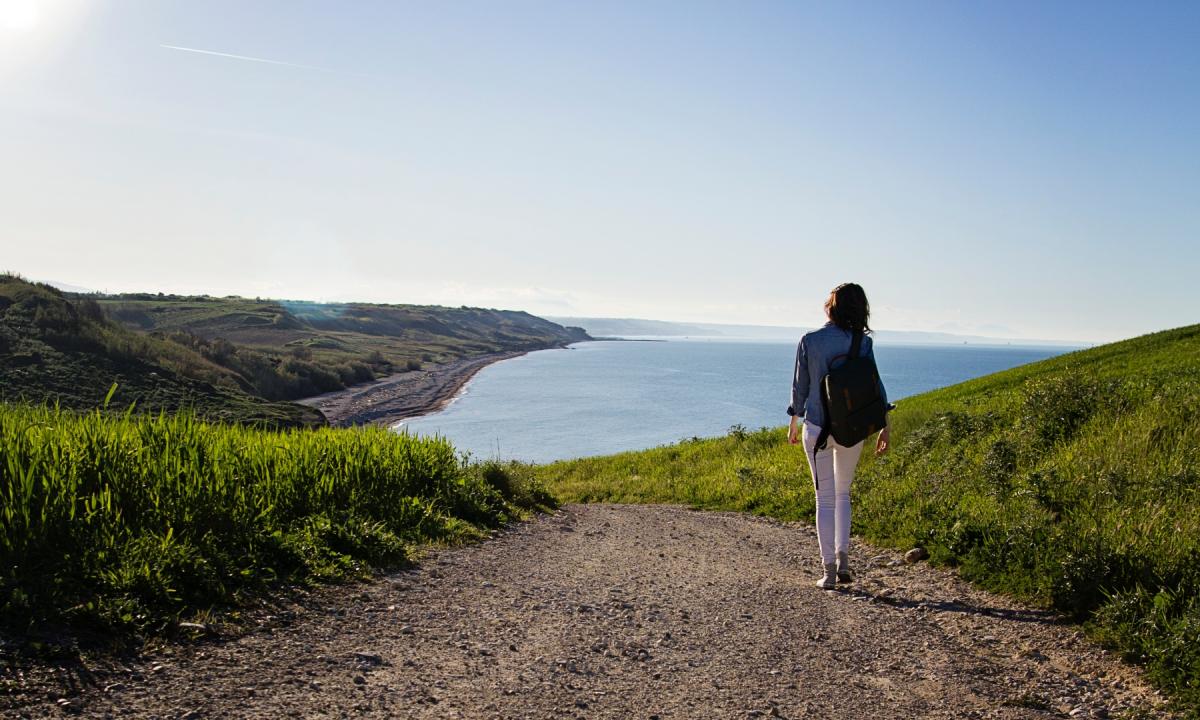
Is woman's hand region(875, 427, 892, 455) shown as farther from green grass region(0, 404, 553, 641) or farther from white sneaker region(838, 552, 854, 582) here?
green grass region(0, 404, 553, 641)

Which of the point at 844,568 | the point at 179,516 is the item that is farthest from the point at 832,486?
the point at 179,516

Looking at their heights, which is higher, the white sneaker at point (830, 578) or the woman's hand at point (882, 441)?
the woman's hand at point (882, 441)

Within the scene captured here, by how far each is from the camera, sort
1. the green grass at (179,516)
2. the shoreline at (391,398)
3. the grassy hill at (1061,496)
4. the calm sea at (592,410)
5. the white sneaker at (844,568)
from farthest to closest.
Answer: the shoreline at (391,398), the calm sea at (592,410), the white sneaker at (844,568), the grassy hill at (1061,496), the green grass at (179,516)

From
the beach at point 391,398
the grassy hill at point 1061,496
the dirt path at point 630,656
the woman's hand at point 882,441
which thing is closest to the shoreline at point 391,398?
the beach at point 391,398

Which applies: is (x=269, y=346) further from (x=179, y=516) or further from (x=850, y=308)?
(x=850, y=308)

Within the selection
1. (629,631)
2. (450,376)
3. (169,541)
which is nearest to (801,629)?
(629,631)

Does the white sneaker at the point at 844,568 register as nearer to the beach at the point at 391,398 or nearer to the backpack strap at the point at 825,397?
the backpack strap at the point at 825,397

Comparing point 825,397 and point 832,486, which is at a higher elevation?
point 825,397

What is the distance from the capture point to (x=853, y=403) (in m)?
6.52

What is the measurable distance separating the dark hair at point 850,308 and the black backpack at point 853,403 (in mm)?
333

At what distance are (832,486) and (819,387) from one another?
0.96m

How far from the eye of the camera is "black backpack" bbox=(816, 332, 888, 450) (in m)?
6.50

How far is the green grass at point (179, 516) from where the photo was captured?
4.99 m

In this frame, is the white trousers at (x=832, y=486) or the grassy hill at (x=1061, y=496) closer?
the grassy hill at (x=1061, y=496)
